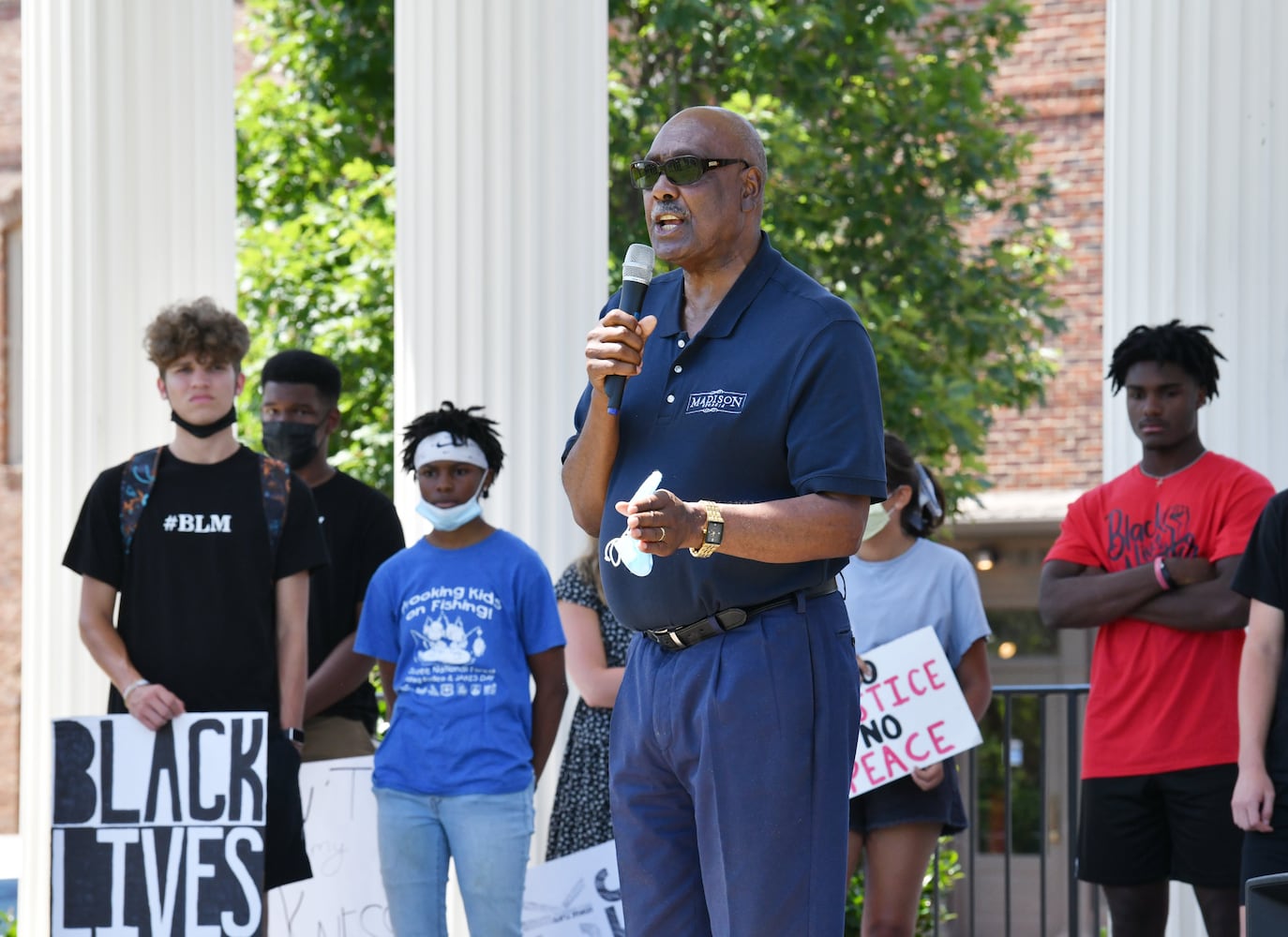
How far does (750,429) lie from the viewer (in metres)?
3.31

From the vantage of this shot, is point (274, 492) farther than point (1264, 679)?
Yes

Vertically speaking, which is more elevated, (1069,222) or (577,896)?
(1069,222)

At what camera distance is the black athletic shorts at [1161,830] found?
17.4ft

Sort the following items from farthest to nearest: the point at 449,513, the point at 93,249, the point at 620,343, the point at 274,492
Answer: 1. the point at 93,249
2. the point at 449,513
3. the point at 274,492
4. the point at 620,343

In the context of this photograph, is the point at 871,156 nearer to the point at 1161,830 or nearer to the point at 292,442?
the point at 292,442

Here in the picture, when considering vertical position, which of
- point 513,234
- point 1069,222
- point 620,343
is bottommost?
point 620,343

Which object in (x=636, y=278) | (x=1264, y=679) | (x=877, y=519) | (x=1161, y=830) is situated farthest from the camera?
(x=877, y=519)

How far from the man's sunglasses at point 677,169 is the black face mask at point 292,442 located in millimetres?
3177

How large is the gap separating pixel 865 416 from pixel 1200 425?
3.67 m

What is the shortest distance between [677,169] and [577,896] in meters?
3.11

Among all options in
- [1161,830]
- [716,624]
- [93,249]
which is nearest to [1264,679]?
[1161,830]

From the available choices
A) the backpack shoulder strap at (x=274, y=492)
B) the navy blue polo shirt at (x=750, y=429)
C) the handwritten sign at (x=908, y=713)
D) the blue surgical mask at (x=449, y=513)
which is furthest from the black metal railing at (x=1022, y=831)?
the navy blue polo shirt at (x=750, y=429)

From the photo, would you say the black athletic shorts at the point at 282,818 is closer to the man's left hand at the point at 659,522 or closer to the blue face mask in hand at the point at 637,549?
the blue face mask in hand at the point at 637,549

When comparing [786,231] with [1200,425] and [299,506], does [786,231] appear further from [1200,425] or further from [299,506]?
[299,506]
